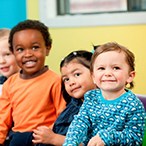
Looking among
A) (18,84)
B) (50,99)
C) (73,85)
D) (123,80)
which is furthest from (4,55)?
(123,80)

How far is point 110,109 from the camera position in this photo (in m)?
1.73

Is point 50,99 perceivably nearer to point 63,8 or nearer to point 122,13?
point 122,13

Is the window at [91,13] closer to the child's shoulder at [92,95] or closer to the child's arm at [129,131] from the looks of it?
the child's shoulder at [92,95]

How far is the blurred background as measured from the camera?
10.2 ft

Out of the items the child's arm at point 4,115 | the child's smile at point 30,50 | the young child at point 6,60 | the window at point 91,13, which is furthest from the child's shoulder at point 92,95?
the window at point 91,13

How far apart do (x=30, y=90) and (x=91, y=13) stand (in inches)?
51.9

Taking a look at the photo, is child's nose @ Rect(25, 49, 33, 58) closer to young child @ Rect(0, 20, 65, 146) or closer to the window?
young child @ Rect(0, 20, 65, 146)

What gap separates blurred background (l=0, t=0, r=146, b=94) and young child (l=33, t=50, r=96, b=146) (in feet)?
3.54

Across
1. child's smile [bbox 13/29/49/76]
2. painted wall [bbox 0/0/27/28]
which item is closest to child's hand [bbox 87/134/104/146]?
child's smile [bbox 13/29/49/76]

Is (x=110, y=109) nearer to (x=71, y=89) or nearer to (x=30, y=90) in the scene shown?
(x=71, y=89)

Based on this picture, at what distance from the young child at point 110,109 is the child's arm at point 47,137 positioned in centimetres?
26

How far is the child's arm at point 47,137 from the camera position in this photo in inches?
81.4

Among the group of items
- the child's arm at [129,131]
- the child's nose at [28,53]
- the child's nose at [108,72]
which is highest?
the child's nose at [28,53]

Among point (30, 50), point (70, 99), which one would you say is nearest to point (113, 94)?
point (70, 99)
